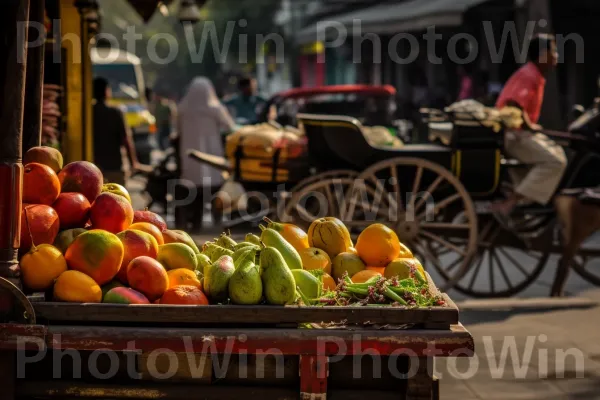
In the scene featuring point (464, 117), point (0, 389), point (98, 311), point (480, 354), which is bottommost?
point (480, 354)

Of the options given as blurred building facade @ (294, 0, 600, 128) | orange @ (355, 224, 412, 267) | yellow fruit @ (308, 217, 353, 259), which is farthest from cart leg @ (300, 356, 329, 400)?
blurred building facade @ (294, 0, 600, 128)

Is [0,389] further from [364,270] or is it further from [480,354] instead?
[480,354]

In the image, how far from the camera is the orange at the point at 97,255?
13.3ft

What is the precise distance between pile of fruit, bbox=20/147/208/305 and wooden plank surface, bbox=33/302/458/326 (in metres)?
0.10

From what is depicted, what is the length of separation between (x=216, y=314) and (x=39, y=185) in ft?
2.93

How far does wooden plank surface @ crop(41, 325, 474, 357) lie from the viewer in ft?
12.4

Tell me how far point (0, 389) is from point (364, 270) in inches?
58.6

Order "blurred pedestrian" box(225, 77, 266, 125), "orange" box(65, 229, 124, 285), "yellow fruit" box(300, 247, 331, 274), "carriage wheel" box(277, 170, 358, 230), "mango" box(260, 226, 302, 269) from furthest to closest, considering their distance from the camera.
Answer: "blurred pedestrian" box(225, 77, 266, 125) → "carriage wheel" box(277, 170, 358, 230) → "yellow fruit" box(300, 247, 331, 274) → "mango" box(260, 226, 302, 269) → "orange" box(65, 229, 124, 285)

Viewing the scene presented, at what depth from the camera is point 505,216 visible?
9633 millimetres

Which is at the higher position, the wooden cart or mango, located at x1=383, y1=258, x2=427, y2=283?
mango, located at x1=383, y1=258, x2=427, y2=283

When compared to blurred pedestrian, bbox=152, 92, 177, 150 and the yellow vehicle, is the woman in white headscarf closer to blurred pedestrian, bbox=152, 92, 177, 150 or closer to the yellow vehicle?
the yellow vehicle

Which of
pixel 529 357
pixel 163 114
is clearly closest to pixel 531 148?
pixel 529 357

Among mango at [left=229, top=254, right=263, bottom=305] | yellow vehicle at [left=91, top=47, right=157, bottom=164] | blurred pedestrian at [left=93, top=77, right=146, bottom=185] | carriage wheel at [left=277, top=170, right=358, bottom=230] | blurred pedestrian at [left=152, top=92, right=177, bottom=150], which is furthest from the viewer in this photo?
blurred pedestrian at [left=152, top=92, right=177, bottom=150]

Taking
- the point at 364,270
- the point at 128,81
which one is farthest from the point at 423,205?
the point at 128,81
